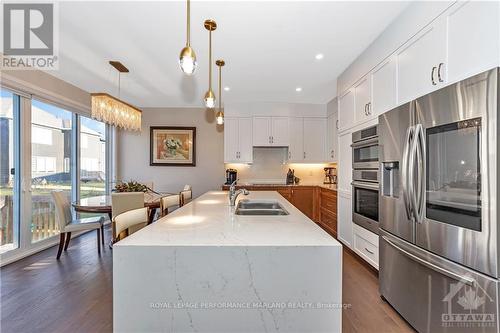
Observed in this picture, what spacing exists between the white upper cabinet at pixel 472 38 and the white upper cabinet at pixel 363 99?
106 centimetres

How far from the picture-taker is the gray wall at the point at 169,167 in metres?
5.49

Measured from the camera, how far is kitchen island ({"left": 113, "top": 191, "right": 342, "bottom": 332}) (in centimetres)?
111

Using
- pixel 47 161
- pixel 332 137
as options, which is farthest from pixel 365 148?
pixel 47 161

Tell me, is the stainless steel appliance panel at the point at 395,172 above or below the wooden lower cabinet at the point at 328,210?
above

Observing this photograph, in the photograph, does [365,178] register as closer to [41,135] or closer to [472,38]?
[472,38]

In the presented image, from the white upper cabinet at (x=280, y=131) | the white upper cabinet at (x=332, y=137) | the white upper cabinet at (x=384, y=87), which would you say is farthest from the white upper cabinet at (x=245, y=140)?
the white upper cabinet at (x=384, y=87)

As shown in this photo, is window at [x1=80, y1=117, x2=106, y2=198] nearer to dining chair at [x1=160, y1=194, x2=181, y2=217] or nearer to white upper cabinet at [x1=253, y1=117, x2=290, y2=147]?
dining chair at [x1=160, y1=194, x2=181, y2=217]

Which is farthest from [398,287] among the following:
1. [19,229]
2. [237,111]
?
[19,229]

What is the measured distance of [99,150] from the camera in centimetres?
504

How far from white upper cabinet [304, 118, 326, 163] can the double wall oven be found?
2150 millimetres

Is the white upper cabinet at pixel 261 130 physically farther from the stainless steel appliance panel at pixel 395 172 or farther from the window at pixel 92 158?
the window at pixel 92 158

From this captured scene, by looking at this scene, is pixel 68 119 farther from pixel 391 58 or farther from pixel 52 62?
pixel 391 58

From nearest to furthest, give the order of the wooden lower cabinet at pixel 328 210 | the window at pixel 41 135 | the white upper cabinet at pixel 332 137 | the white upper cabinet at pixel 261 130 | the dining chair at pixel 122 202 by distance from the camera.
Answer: the dining chair at pixel 122 202, the window at pixel 41 135, the wooden lower cabinet at pixel 328 210, the white upper cabinet at pixel 332 137, the white upper cabinet at pixel 261 130

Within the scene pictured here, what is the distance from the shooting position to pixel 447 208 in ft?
4.95
